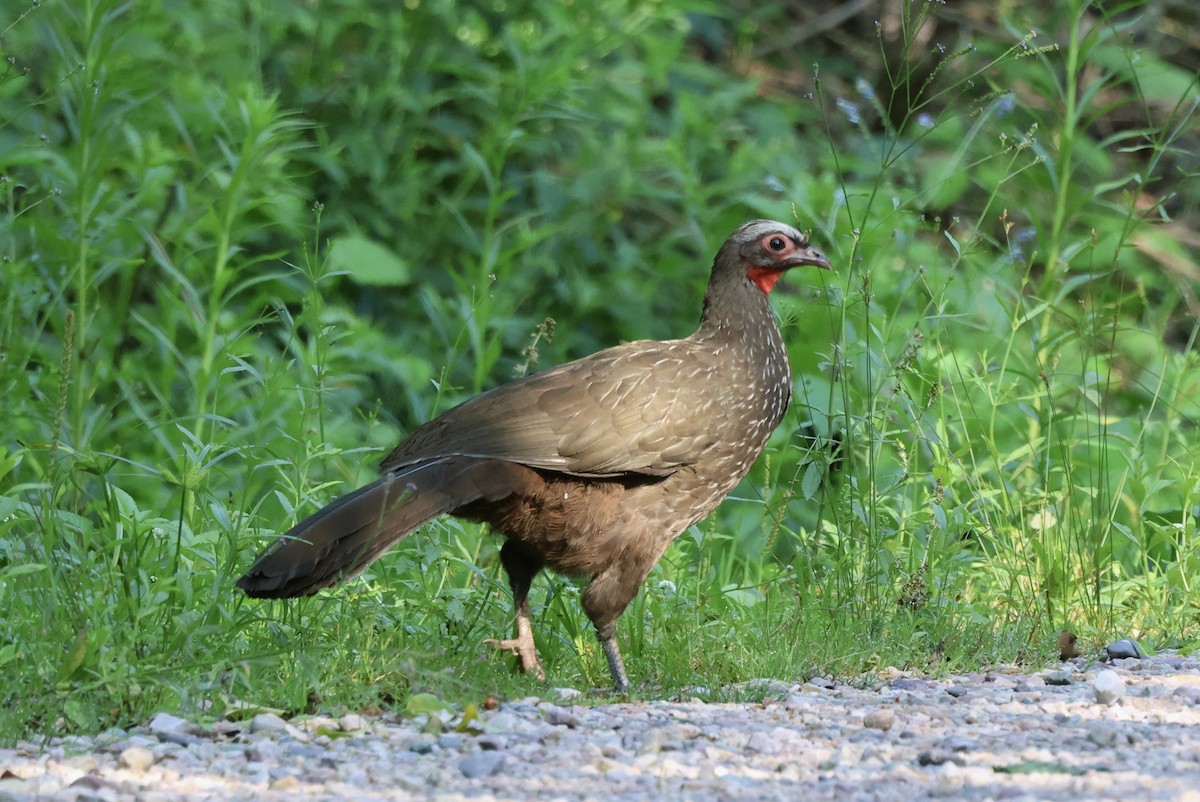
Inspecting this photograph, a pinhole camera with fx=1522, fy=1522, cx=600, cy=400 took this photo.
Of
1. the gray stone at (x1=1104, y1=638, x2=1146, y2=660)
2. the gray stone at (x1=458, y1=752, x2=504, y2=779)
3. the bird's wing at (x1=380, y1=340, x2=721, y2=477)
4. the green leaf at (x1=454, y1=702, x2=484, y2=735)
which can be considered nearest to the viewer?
the gray stone at (x1=458, y1=752, x2=504, y2=779)

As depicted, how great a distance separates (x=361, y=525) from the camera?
4.37 m

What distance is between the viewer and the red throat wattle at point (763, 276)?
227 inches

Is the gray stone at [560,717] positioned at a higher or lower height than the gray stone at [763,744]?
lower

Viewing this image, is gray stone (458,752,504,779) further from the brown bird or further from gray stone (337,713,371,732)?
the brown bird

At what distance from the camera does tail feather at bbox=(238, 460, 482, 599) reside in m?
4.09

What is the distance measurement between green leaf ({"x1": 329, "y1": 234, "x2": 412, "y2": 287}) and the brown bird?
362 cm

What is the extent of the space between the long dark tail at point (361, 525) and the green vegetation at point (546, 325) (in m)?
0.14

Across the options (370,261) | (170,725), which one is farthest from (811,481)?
(370,261)

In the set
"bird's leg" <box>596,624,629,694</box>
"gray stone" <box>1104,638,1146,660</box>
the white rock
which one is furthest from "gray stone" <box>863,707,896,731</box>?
the white rock

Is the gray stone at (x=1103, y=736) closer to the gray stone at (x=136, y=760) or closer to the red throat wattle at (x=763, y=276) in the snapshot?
the gray stone at (x=136, y=760)

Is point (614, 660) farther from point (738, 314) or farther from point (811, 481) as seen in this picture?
point (738, 314)

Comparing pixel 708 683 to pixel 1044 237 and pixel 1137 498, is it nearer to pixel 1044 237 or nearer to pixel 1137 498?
pixel 1137 498

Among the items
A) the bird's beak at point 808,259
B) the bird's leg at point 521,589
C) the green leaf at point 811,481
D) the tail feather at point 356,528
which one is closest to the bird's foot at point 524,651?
the bird's leg at point 521,589

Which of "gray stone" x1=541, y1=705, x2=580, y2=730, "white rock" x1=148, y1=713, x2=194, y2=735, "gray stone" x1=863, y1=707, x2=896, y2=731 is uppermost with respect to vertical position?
"white rock" x1=148, y1=713, x2=194, y2=735
